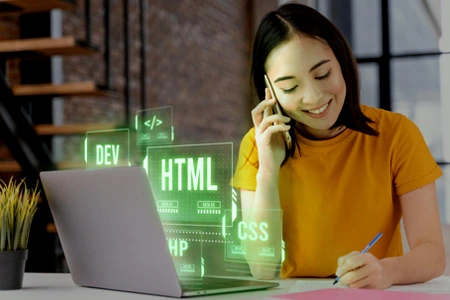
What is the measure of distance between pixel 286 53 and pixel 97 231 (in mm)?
518

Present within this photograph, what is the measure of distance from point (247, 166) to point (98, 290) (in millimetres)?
496

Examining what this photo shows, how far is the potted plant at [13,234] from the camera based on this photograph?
1.09 m

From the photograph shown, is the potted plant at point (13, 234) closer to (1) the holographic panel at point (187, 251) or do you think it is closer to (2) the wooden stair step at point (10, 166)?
(1) the holographic panel at point (187, 251)

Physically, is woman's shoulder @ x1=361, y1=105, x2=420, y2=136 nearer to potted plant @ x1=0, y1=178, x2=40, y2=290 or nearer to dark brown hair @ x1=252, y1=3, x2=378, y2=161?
dark brown hair @ x1=252, y1=3, x2=378, y2=161

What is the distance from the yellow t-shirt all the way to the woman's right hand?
0.07 m

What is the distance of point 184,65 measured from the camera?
5719mm

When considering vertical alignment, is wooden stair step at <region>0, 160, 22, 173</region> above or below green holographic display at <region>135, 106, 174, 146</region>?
below

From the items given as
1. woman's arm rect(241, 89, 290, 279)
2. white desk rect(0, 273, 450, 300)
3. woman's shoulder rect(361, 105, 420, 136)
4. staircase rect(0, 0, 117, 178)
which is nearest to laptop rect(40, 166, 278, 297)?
white desk rect(0, 273, 450, 300)

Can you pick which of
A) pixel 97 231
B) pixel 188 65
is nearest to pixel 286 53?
pixel 97 231

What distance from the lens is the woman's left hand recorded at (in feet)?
3.29

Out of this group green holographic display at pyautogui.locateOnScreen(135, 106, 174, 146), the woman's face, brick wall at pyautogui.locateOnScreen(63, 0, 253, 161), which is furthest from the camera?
brick wall at pyautogui.locateOnScreen(63, 0, 253, 161)

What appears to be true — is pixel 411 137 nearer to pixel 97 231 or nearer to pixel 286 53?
pixel 286 53

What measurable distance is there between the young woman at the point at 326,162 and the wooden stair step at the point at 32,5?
6.51 ft

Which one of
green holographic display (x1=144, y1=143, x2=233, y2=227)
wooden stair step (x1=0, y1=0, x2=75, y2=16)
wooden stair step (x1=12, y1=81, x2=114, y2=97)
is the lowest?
green holographic display (x1=144, y1=143, x2=233, y2=227)
